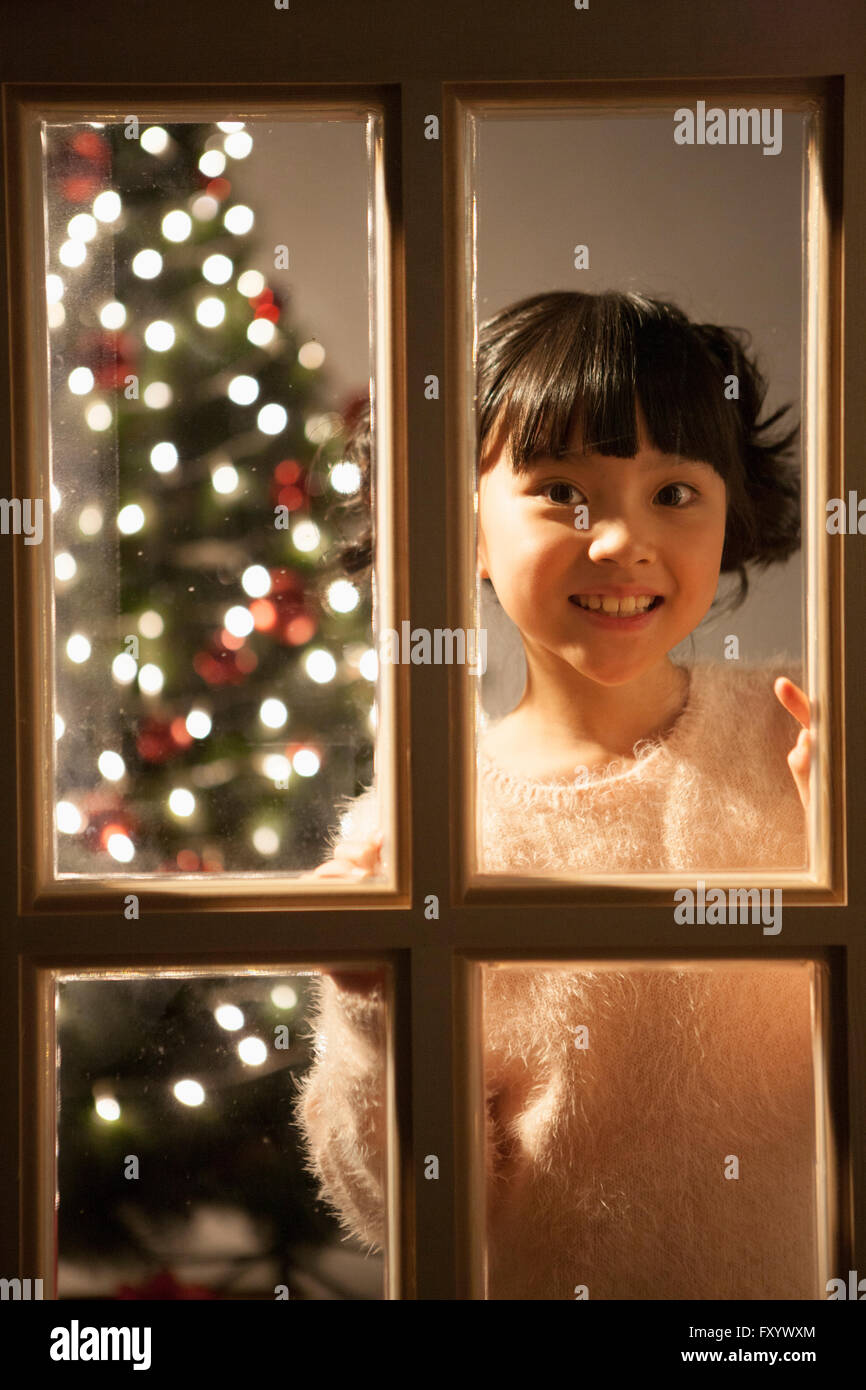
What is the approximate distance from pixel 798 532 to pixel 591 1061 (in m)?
0.60

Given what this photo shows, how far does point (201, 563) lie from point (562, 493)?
1.28 ft

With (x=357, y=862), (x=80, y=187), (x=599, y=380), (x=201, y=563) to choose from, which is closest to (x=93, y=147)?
(x=80, y=187)

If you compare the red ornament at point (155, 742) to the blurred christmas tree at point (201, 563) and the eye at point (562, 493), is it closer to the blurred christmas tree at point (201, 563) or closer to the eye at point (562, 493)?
the blurred christmas tree at point (201, 563)

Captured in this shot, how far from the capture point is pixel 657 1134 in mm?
1156

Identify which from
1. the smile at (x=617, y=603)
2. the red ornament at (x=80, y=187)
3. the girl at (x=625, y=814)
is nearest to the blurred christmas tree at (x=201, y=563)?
the red ornament at (x=80, y=187)

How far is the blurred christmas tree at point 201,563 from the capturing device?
116 centimetres

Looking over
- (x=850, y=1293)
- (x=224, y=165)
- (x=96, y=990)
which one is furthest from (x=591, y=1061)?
(x=224, y=165)

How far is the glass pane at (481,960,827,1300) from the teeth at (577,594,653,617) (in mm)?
373

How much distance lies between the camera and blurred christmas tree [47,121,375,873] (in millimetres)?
1155

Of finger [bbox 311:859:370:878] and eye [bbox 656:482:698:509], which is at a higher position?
eye [bbox 656:482:698:509]

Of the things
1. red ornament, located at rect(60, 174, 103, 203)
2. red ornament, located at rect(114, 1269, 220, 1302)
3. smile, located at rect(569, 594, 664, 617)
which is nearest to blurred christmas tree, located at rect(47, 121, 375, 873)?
red ornament, located at rect(60, 174, 103, 203)

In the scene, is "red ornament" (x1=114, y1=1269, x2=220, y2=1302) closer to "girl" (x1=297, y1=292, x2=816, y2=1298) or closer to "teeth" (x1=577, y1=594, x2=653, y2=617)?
"girl" (x1=297, y1=292, x2=816, y2=1298)

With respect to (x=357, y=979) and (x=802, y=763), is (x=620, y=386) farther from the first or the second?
(x=357, y=979)

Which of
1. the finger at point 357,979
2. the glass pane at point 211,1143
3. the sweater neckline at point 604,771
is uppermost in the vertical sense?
the sweater neckline at point 604,771
